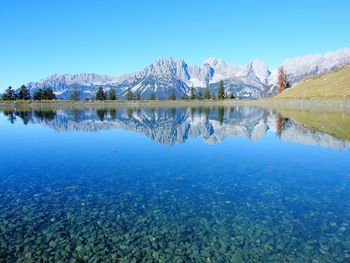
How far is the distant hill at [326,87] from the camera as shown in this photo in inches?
5266

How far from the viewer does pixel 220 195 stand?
61.6 ft

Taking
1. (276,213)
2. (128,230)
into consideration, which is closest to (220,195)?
(276,213)

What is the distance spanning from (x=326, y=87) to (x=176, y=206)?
503ft

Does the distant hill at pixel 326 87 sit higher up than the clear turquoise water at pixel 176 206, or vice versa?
the distant hill at pixel 326 87

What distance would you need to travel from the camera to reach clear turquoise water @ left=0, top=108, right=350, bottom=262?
41.0 feet

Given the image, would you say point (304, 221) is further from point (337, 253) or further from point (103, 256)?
point (103, 256)

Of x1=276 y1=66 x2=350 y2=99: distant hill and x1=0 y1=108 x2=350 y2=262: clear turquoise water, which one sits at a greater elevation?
x1=276 y1=66 x2=350 y2=99: distant hill

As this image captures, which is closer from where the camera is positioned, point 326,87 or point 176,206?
point 176,206

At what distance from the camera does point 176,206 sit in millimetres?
17062

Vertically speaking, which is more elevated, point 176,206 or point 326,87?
point 326,87

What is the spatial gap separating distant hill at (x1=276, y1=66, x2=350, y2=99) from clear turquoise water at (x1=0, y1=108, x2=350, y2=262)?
115054 millimetres

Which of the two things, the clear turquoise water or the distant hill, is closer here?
the clear turquoise water

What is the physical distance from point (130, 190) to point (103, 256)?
25.7 ft

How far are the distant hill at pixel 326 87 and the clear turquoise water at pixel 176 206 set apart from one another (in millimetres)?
115054
